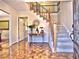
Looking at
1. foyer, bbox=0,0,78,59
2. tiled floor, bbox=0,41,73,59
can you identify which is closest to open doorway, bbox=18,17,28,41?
foyer, bbox=0,0,78,59

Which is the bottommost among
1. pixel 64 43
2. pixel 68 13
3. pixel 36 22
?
pixel 64 43

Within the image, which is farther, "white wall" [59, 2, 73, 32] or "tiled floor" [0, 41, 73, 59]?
"white wall" [59, 2, 73, 32]

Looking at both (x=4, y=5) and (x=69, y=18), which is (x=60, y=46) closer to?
(x=69, y=18)

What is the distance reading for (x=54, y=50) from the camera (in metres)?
8.28

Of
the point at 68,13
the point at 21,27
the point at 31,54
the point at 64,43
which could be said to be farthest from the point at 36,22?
the point at 31,54

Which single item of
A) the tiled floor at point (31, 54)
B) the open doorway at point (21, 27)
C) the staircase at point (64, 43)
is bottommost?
the tiled floor at point (31, 54)

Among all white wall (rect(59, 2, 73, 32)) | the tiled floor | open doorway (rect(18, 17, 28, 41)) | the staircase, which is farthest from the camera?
open doorway (rect(18, 17, 28, 41))

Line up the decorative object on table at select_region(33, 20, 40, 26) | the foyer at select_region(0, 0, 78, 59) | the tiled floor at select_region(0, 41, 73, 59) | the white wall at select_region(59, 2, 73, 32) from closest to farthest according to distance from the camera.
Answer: the tiled floor at select_region(0, 41, 73, 59) < the foyer at select_region(0, 0, 78, 59) < the white wall at select_region(59, 2, 73, 32) < the decorative object on table at select_region(33, 20, 40, 26)

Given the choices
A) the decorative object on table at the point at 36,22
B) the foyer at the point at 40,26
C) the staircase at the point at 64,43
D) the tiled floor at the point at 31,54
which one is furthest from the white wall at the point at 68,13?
the decorative object on table at the point at 36,22

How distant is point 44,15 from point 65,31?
2406 mm

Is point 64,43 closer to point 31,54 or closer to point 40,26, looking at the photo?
point 31,54

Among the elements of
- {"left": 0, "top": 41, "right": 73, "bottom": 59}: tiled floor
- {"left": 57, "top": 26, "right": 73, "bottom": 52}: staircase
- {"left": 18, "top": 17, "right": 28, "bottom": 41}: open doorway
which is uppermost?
{"left": 18, "top": 17, "right": 28, "bottom": 41}: open doorway

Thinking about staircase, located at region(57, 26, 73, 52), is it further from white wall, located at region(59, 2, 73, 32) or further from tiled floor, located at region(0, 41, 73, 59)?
white wall, located at region(59, 2, 73, 32)

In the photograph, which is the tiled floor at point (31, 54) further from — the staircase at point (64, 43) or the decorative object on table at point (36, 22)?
the decorative object on table at point (36, 22)
